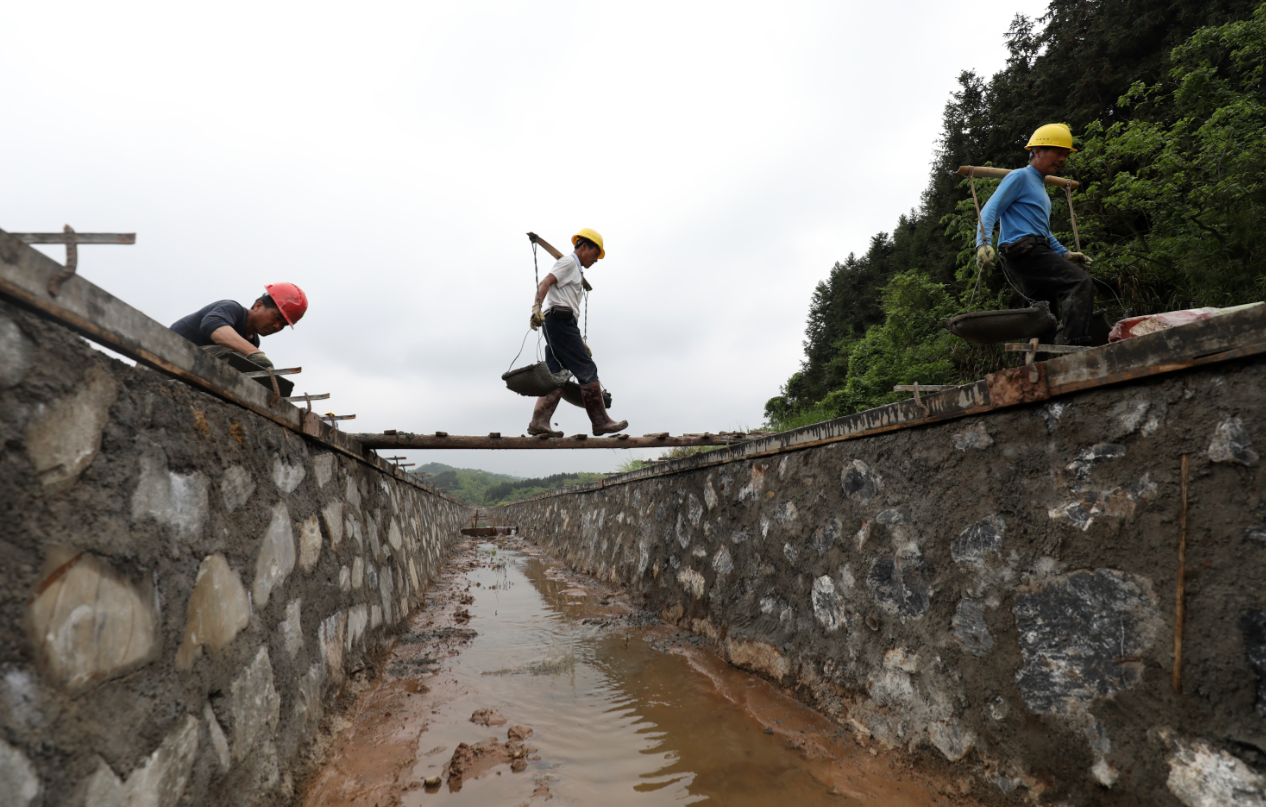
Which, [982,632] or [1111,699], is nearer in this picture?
[1111,699]

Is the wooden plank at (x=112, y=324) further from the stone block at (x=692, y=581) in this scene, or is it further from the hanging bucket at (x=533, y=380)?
the stone block at (x=692, y=581)

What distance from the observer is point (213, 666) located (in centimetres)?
170

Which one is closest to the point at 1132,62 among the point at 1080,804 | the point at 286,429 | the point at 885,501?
the point at 885,501

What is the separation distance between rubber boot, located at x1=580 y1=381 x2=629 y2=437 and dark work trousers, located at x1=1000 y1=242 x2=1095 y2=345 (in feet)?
9.27

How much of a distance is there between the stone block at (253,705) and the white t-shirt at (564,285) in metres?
3.03

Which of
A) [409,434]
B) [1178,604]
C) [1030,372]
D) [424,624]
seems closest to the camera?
[1178,604]

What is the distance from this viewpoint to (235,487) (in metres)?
1.99

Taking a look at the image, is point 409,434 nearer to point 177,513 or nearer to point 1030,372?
point 177,513

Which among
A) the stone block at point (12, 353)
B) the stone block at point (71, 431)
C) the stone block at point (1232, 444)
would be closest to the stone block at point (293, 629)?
the stone block at point (71, 431)

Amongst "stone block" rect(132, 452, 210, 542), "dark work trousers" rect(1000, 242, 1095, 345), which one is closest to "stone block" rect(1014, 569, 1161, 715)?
"dark work trousers" rect(1000, 242, 1095, 345)

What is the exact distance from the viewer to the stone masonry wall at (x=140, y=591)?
110cm

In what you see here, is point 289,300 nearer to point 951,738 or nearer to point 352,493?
point 352,493

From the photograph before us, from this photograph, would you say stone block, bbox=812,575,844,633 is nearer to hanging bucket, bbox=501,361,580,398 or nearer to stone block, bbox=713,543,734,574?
stone block, bbox=713,543,734,574

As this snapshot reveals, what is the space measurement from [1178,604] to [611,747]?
84.1 inches
